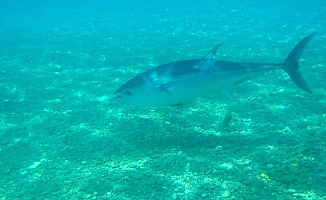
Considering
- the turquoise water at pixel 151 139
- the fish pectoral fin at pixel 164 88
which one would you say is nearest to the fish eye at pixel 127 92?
the fish pectoral fin at pixel 164 88

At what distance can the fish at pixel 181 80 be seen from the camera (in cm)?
476

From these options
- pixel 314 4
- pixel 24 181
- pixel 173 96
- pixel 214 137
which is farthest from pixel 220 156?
pixel 314 4

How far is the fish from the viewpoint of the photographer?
476 centimetres

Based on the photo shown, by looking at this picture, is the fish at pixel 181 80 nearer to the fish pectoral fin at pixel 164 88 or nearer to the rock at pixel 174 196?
the fish pectoral fin at pixel 164 88

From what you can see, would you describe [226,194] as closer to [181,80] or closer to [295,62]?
[181,80]

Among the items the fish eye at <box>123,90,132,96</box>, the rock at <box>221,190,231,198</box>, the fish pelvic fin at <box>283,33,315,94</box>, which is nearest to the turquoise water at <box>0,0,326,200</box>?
the rock at <box>221,190,231,198</box>

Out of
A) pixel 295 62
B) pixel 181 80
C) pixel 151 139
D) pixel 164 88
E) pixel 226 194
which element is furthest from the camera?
pixel 151 139

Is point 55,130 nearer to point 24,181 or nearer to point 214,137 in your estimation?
point 24,181

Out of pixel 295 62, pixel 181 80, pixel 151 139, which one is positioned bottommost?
pixel 151 139

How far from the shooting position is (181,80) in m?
4.81

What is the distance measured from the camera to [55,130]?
6.81 meters

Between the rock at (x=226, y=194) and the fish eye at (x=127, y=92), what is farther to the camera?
the fish eye at (x=127, y=92)

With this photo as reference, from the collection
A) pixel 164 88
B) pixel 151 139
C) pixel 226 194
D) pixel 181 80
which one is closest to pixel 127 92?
pixel 164 88

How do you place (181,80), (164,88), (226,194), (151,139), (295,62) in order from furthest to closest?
(151,139) → (295,62) → (181,80) → (164,88) → (226,194)
